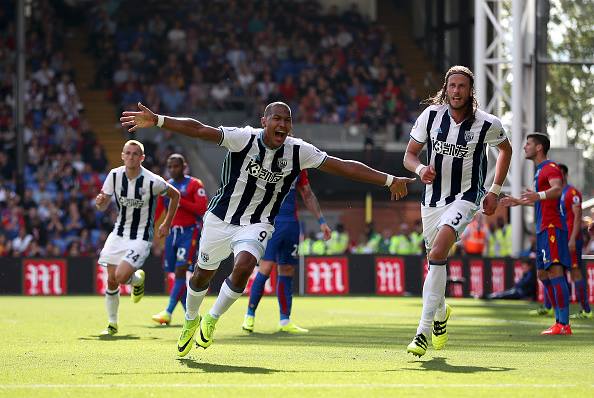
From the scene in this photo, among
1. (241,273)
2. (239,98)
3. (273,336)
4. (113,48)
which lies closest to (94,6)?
(113,48)

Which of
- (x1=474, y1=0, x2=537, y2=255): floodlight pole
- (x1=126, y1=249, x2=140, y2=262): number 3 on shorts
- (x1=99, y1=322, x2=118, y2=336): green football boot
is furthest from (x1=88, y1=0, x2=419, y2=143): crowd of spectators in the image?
(x1=99, y1=322, x2=118, y2=336): green football boot

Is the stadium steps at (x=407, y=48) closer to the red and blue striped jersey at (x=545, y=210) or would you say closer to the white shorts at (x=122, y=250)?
the red and blue striped jersey at (x=545, y=210)

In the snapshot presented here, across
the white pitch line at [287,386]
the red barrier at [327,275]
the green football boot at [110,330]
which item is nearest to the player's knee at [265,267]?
the green football boot at [110,330]

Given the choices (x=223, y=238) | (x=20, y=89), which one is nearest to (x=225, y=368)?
(x=223, y=238)

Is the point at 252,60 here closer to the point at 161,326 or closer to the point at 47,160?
the point at 47,160

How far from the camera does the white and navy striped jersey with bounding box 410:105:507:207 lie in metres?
10.7

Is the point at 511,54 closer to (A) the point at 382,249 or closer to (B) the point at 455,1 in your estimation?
(A) the point at 382,249

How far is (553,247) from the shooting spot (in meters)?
14.6

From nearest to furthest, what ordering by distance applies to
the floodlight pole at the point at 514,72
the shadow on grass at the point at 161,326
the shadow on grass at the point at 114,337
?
the shadow on grass at the point at 114,337, the shadow on grass at the point at 161,326, the floodlight pole at the point at 514,72

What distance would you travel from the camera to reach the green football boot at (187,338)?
10320 millimetres

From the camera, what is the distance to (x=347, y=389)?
7.95m

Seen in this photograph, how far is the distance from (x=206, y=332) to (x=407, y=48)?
1272 inches

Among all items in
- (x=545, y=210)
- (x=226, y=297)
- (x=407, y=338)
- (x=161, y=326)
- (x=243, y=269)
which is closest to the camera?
(x=243, y=269)

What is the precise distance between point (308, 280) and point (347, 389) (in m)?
19.6
